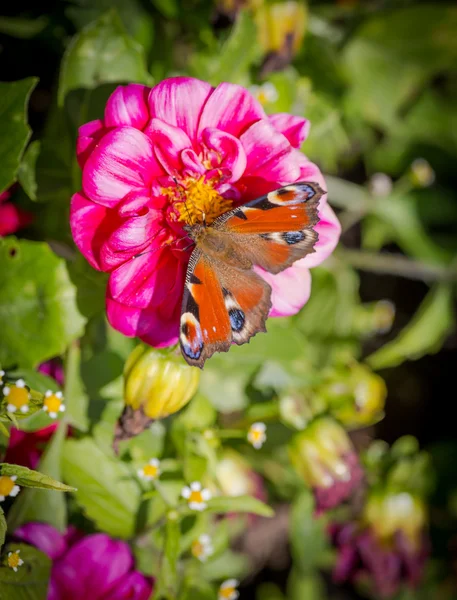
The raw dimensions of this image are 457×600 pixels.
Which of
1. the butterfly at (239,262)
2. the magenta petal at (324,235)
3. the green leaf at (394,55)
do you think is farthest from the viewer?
the green leaf at (394,55)

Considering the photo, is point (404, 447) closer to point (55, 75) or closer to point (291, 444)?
point (291, 444)

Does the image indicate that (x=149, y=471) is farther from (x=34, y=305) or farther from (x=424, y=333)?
(x=424, y=333)

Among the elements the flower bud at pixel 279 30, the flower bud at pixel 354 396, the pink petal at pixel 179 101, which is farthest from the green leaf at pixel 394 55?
the pink petal at pixel 179 101

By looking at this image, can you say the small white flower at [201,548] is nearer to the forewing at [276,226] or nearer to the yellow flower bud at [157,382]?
the yellow flower bud at [157,382]

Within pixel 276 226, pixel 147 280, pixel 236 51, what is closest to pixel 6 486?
pixel 147 280

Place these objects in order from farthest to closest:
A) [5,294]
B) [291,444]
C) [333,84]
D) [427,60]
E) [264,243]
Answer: [427,60] → [333,84] → [291,444] → [5,294] → [264,243]

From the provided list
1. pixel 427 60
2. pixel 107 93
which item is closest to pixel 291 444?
pixel 107 93
